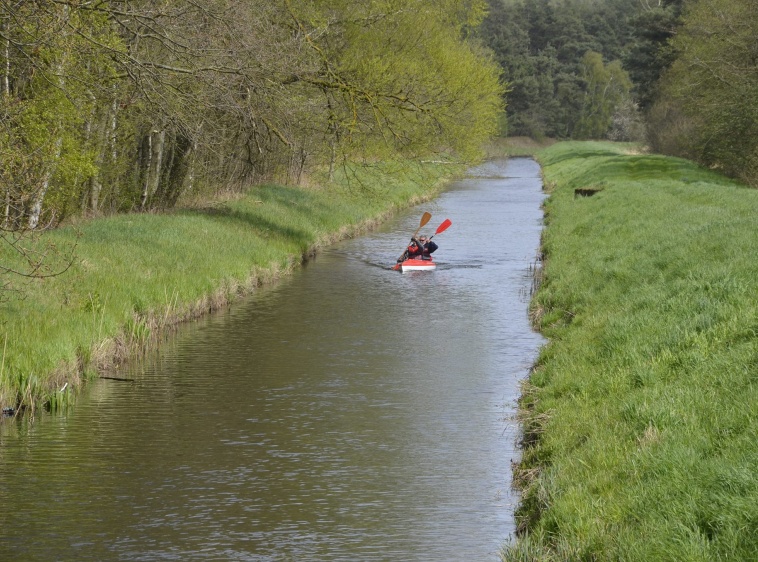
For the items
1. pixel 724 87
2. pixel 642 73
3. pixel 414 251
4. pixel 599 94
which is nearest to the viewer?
pixel 414 251

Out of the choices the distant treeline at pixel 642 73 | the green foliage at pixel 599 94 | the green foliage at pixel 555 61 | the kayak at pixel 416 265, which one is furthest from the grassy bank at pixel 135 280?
the green foliage at pixel 599 94

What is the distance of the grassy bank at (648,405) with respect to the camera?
6.78 metres

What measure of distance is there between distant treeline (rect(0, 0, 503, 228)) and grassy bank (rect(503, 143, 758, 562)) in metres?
6.07

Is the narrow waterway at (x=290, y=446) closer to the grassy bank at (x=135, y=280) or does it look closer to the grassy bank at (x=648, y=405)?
the grassy bank at (x=135, y=280)

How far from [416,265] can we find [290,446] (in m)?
14.1

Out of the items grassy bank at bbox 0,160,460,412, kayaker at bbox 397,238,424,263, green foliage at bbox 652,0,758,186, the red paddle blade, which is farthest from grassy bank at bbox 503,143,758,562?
green foliage at bbox 652,0,758,186

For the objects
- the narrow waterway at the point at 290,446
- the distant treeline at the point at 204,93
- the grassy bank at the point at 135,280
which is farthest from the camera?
the distant treeline at the point at 204,93

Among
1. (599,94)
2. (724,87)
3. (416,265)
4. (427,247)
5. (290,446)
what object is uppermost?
(599,94)

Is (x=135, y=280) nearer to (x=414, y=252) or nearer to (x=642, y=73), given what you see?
(x=414, y=252)

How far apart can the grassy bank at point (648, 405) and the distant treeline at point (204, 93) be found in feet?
19.9

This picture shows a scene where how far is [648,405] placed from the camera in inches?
368

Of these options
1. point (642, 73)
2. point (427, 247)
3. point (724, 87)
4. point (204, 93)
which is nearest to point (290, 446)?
point (204, 93)

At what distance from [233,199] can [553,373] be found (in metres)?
18.2

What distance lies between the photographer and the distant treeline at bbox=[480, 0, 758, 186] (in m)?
40.9
